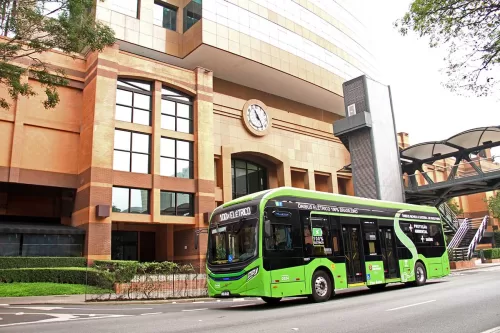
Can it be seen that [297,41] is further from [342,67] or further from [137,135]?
[137,135]

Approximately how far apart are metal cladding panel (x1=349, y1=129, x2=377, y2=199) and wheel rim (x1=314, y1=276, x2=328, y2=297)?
621 inches

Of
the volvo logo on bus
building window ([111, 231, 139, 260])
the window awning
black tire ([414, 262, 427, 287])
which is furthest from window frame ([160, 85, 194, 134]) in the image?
black tire ([414, 262, 427, 287])

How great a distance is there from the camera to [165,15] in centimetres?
3609

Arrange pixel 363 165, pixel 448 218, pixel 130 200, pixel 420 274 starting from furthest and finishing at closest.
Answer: pixel 448 218
pixel 363 165
pixel 130 200
pixel 420 274

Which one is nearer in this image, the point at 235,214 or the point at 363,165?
the point at 235,214

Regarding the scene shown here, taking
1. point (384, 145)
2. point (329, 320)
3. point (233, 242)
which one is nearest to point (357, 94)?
point (384, 145)

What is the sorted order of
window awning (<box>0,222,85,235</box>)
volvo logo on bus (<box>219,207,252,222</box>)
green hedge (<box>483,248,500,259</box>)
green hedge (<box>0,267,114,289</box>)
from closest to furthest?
volvo logo on bus (<box>219,207,252,222</box>), green hedge (<box>0,267,114,289</box>), window awning (<box>0,222,85,235</box>), green hedge (<box>483,248,500,259</box>)

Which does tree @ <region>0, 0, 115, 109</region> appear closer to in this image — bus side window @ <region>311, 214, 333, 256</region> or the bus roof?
the bus roof

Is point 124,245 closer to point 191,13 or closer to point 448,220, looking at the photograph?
point 191,13

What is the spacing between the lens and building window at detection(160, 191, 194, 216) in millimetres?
29094

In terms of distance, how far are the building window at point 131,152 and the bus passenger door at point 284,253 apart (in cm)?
1801

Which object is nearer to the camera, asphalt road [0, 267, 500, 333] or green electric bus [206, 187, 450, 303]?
asphalt road [0, 267, 500, 333]

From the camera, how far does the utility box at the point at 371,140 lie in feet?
91.7

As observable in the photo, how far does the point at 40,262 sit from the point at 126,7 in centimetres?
2075
